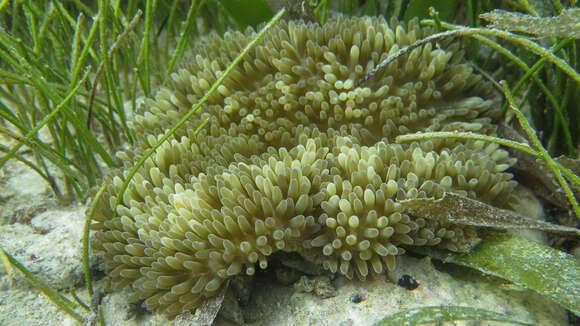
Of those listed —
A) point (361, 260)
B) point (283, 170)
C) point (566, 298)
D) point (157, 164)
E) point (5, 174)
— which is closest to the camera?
point (566, 298)

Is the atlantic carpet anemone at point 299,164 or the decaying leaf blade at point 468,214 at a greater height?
the atlantic carpet anemone at point 299,164

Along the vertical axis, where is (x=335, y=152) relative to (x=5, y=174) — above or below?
below

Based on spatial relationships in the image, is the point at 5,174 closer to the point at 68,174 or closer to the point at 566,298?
the point at 68,174

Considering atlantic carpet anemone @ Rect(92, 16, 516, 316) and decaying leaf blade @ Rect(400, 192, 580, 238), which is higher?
atlantic carpet anemone @ Rect(92, 16, 516, 316)

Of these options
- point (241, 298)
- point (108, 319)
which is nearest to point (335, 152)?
point (241, 298)

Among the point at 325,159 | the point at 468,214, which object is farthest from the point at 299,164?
the point at 468,214

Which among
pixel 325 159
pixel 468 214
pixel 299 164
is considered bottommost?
pixel 468 214

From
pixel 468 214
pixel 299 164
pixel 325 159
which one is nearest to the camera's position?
pixel 468 214

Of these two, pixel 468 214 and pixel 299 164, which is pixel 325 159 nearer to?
pixel 299 164
